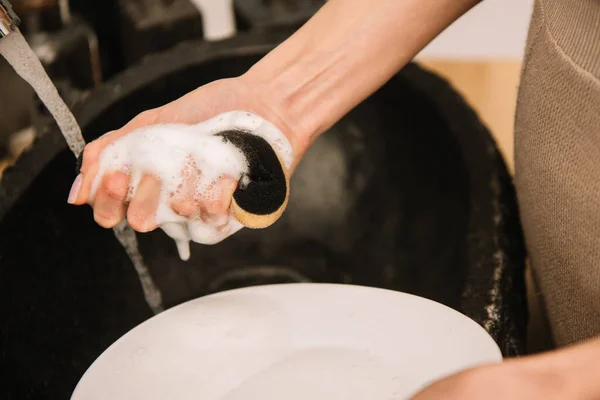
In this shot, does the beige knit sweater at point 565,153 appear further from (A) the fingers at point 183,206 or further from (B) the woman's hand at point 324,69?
(A) the fingers at point 183,206

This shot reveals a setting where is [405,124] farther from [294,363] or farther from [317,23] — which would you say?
[294,363]

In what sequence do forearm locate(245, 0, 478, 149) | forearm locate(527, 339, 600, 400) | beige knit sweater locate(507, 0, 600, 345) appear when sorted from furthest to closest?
forearm locate(245, 0, 478, 149) → beige knit sweater locate(507, 0, 600, 345) → forearm locate(527, 339, 600, 400)

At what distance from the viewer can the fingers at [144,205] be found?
547 millimetres

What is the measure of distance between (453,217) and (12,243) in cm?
51

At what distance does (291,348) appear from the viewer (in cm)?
56

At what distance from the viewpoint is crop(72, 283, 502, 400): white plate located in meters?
0.52

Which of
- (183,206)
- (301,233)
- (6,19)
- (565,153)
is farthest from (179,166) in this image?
(301,233)

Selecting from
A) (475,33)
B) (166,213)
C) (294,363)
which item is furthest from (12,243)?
(475,33)

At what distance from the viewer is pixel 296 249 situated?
3.23 feet

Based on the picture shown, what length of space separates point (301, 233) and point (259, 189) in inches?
17.7

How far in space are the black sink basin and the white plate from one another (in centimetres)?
6

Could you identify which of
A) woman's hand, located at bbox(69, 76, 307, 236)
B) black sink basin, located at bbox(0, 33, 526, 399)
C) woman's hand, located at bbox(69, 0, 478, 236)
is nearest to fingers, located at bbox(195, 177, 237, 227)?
woman's hand, located at bbox(69, 76, 307, 236)

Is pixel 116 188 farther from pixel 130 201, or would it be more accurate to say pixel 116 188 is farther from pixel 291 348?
pixel 291 348

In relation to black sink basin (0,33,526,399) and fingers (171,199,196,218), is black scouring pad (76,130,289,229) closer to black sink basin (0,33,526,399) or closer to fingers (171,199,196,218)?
fingers (171,199,196,218)
